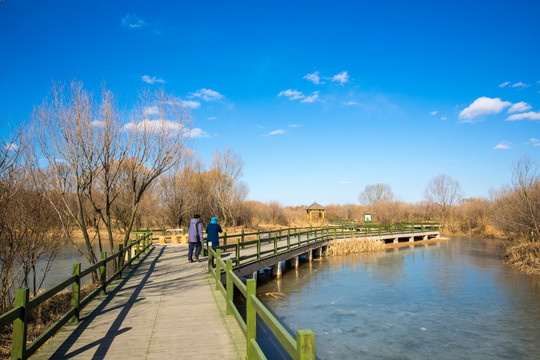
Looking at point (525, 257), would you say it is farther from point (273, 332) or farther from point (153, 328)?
point (273, 332)

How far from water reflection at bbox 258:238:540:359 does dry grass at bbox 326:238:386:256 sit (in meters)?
5.23

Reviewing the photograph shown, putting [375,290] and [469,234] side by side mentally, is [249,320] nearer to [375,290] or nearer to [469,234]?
[375,290]

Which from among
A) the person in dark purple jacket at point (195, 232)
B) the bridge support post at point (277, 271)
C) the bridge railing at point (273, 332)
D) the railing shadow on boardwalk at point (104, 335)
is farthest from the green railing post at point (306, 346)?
the bridge support post at point (277, 271)

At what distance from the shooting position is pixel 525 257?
19.9 m

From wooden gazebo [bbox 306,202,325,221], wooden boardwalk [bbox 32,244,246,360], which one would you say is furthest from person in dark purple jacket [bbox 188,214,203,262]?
wooden gazebo [bbox 306,202,325,221]

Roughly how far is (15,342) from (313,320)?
8663mm

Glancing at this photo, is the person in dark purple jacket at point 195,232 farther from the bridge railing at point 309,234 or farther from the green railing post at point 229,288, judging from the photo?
the green railing post at point 229,288

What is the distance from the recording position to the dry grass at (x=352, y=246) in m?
26.8

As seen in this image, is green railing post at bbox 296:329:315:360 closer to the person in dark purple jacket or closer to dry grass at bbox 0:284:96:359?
dry grass at bbox 0:284:96:359

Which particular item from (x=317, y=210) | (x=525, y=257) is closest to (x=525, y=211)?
(x=525, y=257)

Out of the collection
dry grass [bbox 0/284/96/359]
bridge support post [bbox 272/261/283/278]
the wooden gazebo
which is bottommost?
bridge support post [bbox 272/261/283/278]

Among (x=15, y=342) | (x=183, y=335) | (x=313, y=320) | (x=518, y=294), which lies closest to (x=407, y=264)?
(x=518, y=294)

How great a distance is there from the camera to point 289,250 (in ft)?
63.9

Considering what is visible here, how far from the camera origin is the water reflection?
8.97 metres
